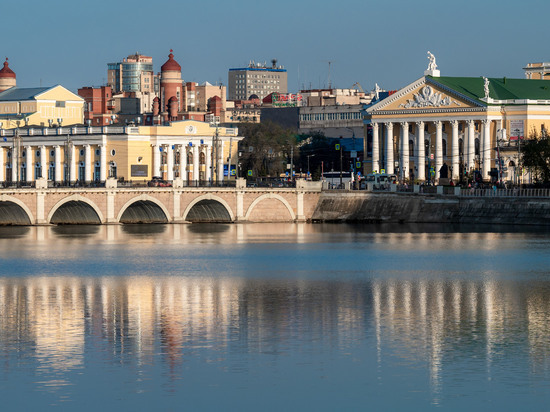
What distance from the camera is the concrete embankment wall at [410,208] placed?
113125mm

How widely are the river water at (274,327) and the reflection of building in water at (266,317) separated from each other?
0.10 metres

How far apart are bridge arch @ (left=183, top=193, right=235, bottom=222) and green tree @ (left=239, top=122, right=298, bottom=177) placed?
40.8 m

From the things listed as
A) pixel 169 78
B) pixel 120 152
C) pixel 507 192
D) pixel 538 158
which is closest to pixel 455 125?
pixel 538 158

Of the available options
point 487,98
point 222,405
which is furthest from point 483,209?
point 222,405

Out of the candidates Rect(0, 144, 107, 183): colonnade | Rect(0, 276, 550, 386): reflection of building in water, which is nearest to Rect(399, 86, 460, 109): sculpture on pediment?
Rect(0, 144, 107, 183): colonnade

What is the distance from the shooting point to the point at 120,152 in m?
136

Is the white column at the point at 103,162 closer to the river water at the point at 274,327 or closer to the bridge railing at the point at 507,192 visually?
the bridge railing at the point at 507,192

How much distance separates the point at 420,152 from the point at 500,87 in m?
11.4

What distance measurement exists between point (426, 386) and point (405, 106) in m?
105

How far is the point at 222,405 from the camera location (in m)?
38.6

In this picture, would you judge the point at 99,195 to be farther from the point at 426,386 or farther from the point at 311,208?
the point at 426,386

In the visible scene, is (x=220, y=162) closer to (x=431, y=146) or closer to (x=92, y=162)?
(x=92, y=162)

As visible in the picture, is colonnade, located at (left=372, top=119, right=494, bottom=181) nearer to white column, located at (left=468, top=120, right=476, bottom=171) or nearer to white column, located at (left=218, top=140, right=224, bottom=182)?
white column, located at (left=468, top=120, right=476, bottom=171)

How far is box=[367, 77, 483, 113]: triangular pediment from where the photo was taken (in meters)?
139
